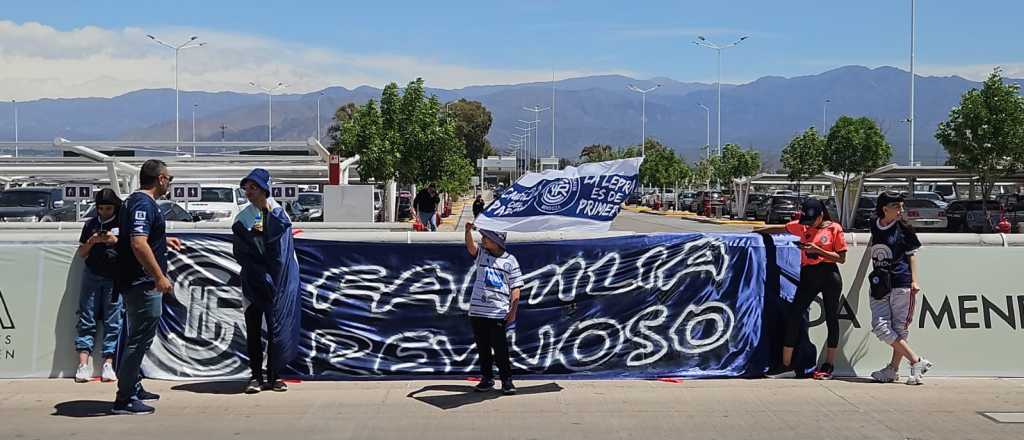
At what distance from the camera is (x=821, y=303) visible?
360 inches

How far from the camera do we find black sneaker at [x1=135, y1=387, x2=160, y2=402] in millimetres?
7852

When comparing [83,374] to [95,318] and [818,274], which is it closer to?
[95,318]

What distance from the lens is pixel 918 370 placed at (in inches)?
342

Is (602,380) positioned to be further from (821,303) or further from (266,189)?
(266,189)

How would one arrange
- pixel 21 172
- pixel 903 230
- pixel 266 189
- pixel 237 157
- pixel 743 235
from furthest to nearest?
pixel 237 157 < pixel 21 172 < pixel 743 235 < pixel 903 230 < pixel 266 189

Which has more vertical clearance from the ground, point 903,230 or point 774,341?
point 903,230

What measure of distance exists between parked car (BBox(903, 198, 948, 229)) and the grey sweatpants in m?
30.5

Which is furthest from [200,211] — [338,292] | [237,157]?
[338,292]

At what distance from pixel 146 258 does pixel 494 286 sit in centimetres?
252

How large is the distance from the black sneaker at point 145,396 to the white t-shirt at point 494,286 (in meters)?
2.51

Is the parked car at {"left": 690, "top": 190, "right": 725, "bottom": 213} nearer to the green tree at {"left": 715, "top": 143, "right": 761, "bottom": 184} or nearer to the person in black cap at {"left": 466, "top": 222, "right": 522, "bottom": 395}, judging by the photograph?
the green tree at {"left": 715, "top": 143, "right": 761, "bottom": 184}

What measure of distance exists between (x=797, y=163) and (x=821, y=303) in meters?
47.5

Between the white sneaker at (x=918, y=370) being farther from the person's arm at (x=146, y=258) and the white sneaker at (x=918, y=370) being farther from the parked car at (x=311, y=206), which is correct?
the parked car at (x=311, y=206)

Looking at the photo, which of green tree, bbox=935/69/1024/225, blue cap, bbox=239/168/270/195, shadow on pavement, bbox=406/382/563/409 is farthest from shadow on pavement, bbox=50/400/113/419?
green tree, bbox=935/69/1024/225
